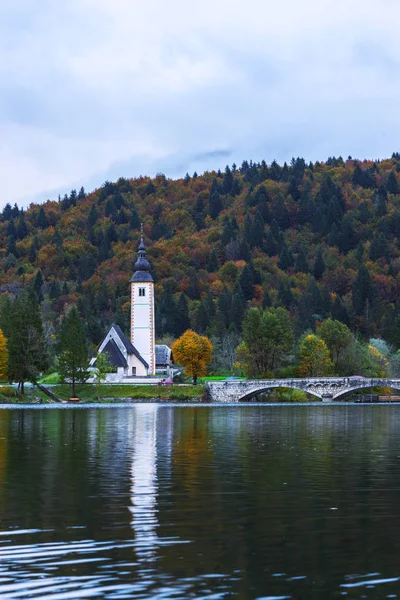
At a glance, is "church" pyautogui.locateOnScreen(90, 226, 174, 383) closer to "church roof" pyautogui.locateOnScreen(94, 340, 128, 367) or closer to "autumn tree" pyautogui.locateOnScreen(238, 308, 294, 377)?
"church roof" pyautogui.locateOnScreen(94, 340, 128, 367)

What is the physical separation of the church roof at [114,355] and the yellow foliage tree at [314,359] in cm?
2742

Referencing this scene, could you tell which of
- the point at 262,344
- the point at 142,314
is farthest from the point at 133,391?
the point at 142,314

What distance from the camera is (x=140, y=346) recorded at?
6304 inches

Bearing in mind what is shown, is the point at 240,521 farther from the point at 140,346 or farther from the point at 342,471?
the point at 140,346

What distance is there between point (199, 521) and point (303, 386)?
104 meters

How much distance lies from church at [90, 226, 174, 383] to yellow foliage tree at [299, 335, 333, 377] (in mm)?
23650

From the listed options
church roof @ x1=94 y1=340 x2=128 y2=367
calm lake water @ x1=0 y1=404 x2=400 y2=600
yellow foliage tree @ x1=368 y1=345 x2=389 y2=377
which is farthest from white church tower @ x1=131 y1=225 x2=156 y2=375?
calm lake water @ x1=0 y1=404 x2=400 y2=600

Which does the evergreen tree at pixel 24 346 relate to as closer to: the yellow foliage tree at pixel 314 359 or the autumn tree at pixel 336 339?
the yellow foliage tree at pixel 314 359

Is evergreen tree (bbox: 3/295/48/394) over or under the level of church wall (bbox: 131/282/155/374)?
under

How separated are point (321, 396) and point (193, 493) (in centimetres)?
10045

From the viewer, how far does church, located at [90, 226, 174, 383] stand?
5999 inches

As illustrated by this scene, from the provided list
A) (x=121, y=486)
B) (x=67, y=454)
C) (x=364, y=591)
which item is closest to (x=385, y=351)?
(x=67, y=454)

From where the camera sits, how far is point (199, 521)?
82.6ft

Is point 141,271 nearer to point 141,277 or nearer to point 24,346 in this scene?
point 141,277
